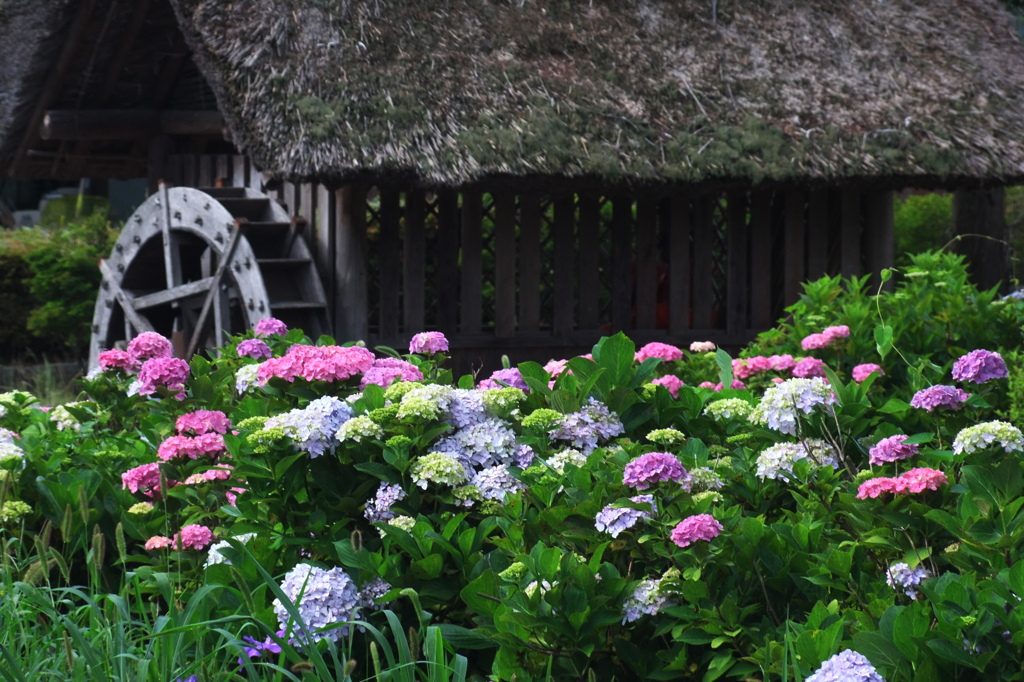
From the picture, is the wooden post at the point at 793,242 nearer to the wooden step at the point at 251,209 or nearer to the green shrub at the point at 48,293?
the wooden step at the point at 251,209

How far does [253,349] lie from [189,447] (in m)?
0.57

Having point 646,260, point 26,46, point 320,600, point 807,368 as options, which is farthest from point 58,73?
point 320,600

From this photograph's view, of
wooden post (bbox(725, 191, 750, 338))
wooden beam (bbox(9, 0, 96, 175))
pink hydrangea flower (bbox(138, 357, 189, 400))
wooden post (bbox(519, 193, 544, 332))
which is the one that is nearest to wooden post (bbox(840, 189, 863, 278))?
wooden post (bbox(725, 191, 750, 338))

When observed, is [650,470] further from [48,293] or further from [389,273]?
[48,293]

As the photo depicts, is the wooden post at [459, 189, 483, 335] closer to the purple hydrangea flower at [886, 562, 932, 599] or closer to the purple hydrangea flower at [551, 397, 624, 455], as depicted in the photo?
the purple hydrangea flower at [551, 397, 624, 455]

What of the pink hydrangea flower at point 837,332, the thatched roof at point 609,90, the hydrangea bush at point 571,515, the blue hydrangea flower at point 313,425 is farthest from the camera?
Answer: the thatched roof at point 609,90

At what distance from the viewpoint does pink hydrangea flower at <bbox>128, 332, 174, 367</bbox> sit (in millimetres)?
3307

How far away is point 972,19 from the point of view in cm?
956

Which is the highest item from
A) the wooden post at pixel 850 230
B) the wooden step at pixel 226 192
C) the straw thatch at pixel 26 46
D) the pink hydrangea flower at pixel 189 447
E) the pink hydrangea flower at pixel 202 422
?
the straw thatch at pixel 26 46

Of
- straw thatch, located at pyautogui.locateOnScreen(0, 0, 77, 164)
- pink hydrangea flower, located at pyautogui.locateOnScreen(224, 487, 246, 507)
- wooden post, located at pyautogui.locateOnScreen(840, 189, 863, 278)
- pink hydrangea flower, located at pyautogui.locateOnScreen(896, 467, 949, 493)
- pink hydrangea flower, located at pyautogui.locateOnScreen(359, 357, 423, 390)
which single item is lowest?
pink hydrangea flower, located at pyautogui.locateOnScreen(224, 487, 246, 507)

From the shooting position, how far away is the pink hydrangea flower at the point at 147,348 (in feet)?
10.8

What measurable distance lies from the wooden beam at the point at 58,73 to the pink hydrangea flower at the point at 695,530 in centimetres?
712

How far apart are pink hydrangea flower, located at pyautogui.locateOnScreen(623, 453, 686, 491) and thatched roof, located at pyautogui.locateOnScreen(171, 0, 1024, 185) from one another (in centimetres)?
452

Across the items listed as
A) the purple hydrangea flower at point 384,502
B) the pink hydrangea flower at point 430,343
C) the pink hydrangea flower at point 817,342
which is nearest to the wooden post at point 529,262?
the pink hydrangea flower at point 817,342
